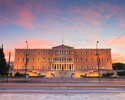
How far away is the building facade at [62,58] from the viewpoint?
61906mm

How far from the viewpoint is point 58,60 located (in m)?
61.3

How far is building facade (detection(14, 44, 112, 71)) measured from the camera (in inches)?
2437

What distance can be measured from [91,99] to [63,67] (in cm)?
5087

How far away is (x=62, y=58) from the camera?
61.7m

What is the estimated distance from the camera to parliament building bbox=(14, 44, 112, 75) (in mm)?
61844

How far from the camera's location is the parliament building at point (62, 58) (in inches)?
2435

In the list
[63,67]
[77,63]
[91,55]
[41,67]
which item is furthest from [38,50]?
[91,55]

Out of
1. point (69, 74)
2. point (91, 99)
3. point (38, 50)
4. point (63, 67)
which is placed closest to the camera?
point (91, 99)

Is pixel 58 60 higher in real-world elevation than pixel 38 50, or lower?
lower

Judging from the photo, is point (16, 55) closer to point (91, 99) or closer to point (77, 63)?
point (77, 63)

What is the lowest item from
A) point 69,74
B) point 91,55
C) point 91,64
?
point 69,74

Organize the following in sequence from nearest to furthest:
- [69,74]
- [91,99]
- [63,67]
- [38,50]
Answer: [91,99] < [69,74] < [63,67] < [38,50]

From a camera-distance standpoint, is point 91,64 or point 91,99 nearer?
point 91,99

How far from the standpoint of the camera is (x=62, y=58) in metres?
61.7
